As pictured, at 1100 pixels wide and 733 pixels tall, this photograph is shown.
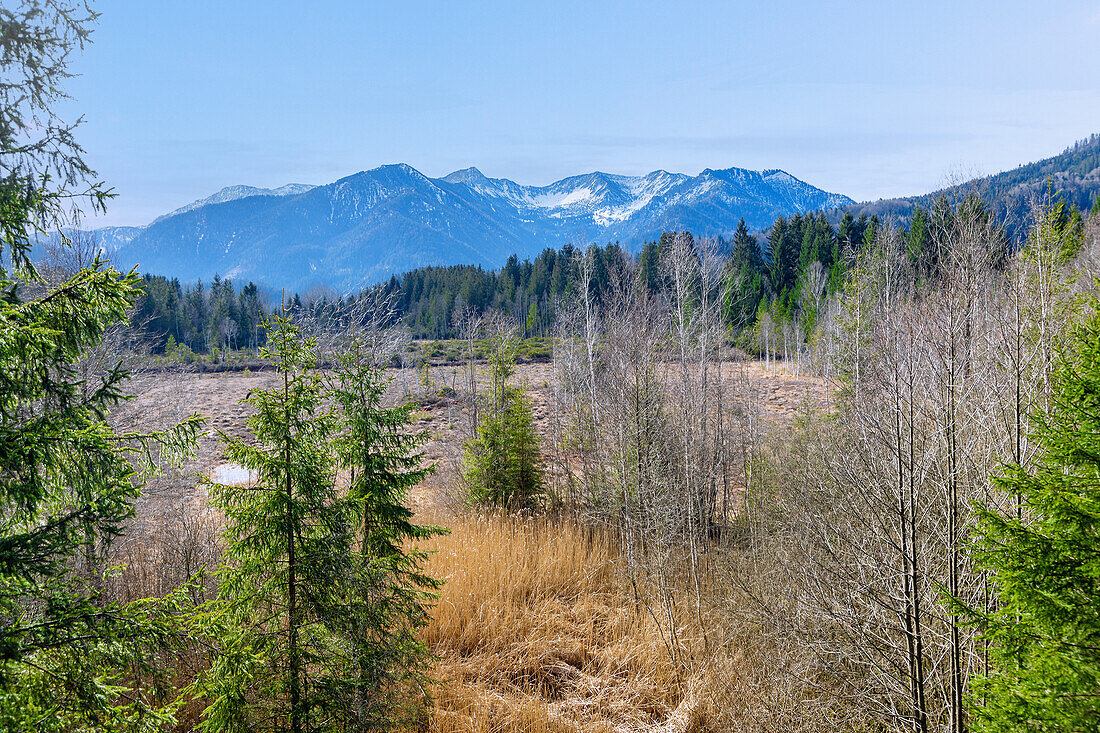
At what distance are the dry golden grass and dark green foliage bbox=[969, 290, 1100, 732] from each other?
3.94 meters

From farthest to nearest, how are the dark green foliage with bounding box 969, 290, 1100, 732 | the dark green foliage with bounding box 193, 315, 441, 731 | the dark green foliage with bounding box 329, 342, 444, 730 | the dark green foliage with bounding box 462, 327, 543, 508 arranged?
the dark green foliage with bounding box 462, 327, 543, 508 → the dark green foliage with bounding box 329, 342, 444, 730 → the dark green foliage with bounding box 193, 315, 441, 731 → the dark green foliage with bounding box 969, 290, 1100, 732

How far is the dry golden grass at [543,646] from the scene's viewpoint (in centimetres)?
605

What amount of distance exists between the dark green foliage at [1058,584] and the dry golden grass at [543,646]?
3944mm

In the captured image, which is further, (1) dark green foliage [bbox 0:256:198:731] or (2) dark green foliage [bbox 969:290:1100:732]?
(1) dark green foliage [bbox 0:256:198:731]

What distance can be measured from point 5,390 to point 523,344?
2176 inches

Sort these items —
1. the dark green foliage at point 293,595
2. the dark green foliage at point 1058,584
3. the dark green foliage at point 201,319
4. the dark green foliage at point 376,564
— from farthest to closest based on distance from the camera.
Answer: the dark green foliage at point 201,319 → the dark green foliage at point 376,564 → the dark green foliage at point 293,595 → the dark green foliage at point 1058,584

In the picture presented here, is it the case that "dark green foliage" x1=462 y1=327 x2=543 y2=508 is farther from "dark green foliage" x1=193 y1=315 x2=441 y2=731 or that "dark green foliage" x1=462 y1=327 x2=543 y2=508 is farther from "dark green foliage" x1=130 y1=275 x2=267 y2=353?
"dark green foliage" x1=130 y1=275 x2=267 y2=353

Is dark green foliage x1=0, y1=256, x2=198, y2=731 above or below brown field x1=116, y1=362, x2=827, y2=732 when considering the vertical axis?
above

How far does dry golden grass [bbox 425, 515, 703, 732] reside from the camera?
238 inches

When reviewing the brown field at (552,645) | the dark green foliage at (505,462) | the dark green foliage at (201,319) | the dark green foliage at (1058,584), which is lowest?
the brown field at (552,645)

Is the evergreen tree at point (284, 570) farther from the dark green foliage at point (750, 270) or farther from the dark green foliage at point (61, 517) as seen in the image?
the dark green foliage at point (750, 270)

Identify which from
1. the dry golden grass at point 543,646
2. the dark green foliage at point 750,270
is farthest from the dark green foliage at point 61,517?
the dark green foliage at point 750,270

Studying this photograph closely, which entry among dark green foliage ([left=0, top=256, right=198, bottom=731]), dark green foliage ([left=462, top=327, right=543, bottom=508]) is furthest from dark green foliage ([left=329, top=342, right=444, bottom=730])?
dark green foliage ([left=462, top=327, right=543, bottom=508])

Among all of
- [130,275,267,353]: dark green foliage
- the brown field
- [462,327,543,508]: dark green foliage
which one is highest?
[130,275,267,353]: dark green foliage
